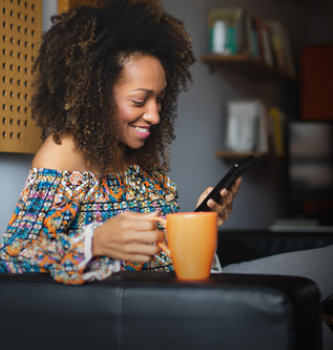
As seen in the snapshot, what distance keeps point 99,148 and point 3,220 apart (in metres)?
0.37

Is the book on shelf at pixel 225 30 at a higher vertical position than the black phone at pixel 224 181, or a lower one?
higher

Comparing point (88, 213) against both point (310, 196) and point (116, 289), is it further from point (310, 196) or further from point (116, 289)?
point (310, 196)

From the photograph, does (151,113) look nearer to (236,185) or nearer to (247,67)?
(236,185)

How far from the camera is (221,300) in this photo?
664 millimetres

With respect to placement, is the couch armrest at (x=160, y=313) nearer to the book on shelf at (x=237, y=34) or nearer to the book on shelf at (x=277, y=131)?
the book on shelf at (x=237, y=34)

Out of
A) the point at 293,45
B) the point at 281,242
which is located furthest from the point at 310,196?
the point at 281,242

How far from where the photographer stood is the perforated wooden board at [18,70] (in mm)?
1145

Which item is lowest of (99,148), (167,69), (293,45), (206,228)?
(206,228)

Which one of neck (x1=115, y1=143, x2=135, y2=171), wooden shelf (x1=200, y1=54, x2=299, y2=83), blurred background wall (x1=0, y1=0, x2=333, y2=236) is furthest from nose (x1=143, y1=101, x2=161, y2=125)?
wooden shelf (x1=200, y1=54, x2=299, y2=83)

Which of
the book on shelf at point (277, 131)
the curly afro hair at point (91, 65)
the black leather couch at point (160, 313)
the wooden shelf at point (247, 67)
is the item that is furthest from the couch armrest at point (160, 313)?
the book on shelf at point (277, 131)

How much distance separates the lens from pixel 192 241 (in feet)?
2.31

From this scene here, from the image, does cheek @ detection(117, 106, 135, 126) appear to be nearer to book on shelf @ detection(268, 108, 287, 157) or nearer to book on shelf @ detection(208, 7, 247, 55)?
book on shelf @ detection(208, 7, 247, 55)

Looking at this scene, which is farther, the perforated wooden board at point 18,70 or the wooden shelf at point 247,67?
the wooden shelf at point 247,67

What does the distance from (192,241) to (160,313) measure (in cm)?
12
